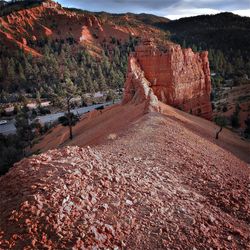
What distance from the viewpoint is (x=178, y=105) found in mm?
40469

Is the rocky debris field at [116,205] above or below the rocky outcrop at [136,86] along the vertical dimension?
above

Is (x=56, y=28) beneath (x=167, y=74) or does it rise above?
above

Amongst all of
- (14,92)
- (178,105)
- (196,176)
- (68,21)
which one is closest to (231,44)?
(68,21)

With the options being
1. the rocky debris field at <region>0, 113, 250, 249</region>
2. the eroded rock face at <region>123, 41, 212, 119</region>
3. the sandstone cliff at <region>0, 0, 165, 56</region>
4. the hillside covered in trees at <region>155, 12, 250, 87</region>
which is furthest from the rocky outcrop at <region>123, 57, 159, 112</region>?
the sandstone cliff at <region>0, 0, 165, 56</region>

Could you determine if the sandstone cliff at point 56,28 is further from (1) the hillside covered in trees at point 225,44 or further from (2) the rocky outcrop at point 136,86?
(2) the rocky outcrop at point 136,86

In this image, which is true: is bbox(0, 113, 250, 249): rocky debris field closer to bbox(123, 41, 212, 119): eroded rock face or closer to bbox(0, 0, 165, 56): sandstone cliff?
bbox(123, 41, 212, 119): eroded rock face

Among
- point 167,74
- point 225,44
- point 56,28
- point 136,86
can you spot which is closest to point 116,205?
point 136,86

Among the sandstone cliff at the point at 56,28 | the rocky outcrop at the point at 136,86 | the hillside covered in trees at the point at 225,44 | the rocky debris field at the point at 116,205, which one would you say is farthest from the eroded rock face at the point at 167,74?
the sandstone cliff at the point at 56,28

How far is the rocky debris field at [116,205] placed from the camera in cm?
914

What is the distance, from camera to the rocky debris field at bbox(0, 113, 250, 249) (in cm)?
914

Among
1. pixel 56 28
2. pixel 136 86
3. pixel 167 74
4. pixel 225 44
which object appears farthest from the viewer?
pixel 56 28

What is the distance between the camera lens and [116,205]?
34.4 feet

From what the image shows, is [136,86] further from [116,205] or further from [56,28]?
[56,28]

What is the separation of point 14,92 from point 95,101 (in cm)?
2281
